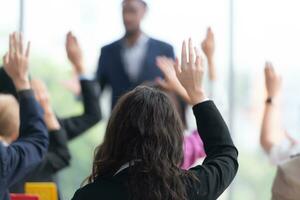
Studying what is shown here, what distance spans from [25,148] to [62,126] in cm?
123

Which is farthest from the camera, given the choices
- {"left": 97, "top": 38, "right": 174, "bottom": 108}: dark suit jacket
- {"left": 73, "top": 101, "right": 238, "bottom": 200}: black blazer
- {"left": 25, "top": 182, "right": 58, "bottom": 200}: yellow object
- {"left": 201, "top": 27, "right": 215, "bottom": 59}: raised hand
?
{"left": 97, "top": 38, "right": 174, "bottom": 108}: dark suit jacket

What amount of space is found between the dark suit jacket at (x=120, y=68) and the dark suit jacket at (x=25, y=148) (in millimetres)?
1792

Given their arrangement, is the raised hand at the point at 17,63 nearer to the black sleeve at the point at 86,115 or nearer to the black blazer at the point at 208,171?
the black blazer at the point at 208,171

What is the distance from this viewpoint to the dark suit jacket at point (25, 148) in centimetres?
233

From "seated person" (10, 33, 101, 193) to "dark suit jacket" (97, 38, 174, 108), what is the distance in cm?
63

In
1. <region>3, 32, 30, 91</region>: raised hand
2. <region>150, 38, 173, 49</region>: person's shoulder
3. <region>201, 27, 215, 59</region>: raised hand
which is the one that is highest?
A: <region>3, 32, 30, 91</region>: raised hand

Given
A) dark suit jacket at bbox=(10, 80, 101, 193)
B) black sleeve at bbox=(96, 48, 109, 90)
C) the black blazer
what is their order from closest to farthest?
the black blazer → dark suit jacket at bbox=(10, 80, 101, 193) → black sleeve at bbox=(96, 48, 109, 90)

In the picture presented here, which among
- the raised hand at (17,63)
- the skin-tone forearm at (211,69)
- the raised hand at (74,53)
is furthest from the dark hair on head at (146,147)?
the skin-tone forearm at (211,69)

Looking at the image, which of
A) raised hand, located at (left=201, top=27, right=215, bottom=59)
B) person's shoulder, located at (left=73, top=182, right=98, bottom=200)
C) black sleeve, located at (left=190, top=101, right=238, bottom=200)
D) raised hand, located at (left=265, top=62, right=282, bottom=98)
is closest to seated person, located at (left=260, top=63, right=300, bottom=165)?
raised hand, located at (left=265, top=62, right=282, bottom=98)

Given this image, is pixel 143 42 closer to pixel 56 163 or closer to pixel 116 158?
pixel 56 163

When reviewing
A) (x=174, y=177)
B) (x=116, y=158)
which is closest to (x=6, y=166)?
(x=116, y=158)

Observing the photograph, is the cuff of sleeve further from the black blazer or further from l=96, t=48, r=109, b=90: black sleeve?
l=96, t=48, r=109, b=90: black sleeve

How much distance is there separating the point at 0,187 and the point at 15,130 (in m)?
0.56

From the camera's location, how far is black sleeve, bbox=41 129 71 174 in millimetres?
3404
